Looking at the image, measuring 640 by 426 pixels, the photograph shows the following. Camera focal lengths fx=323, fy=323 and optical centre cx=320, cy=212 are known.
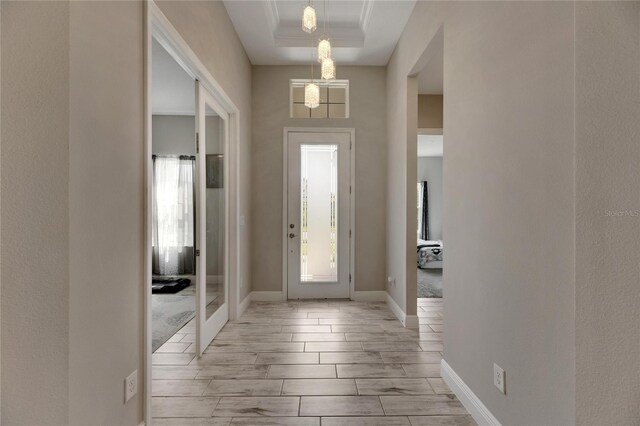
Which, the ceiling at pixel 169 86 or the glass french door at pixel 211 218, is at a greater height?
the ceiling at pixel 169 86

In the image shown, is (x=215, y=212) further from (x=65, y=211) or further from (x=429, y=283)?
(x=429, y=283)

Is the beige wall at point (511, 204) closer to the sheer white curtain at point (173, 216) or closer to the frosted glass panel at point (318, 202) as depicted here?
the frosted glass panel at point (318, 202)

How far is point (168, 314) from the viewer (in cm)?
394

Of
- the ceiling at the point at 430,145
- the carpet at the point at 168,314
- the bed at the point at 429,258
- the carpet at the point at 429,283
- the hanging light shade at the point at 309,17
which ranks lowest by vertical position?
the carpet at the point at 168,314

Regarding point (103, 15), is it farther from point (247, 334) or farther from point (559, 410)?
point (247, 334)

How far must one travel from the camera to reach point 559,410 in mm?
1250

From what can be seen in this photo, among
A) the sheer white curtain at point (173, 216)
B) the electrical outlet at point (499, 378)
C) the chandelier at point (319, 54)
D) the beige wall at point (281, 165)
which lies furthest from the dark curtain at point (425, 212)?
the electrical outlet at point (499, 378)

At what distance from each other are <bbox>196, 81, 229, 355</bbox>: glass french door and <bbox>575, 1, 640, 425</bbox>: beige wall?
99.6 inches

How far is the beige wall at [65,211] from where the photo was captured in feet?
3.75

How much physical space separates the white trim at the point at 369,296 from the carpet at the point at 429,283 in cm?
66

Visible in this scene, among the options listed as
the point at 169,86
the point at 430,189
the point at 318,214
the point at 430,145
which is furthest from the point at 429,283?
the point at 169,86

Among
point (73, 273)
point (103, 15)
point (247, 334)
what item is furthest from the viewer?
point (247, 334)


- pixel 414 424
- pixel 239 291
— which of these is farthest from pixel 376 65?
pixel 414 424

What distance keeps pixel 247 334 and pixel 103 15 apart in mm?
2787
